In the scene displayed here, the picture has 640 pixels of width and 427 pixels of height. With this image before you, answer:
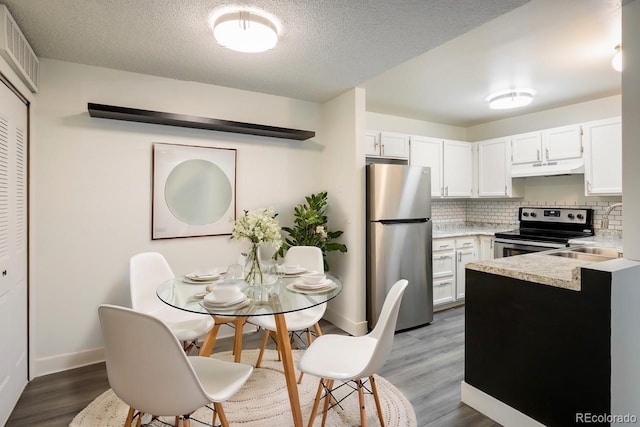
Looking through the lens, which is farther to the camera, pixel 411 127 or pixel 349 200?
pixel 411 127

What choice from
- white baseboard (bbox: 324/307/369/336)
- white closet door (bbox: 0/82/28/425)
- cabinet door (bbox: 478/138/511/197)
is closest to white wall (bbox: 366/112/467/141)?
cabinet door (bbox: 478/138/511/197)

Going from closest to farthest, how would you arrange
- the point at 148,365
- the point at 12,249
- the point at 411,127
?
the point at 148,365
the point at 12,249
the point at 411,127

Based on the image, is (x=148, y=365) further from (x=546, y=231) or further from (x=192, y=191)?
(x=546, y=231)

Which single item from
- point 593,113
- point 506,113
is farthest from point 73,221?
point 593,113

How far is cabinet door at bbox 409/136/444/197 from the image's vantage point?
4309 mm

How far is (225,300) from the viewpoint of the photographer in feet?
5.74

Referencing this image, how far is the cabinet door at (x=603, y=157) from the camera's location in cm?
343

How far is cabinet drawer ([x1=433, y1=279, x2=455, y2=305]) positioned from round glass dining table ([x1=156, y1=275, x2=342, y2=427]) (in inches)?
87.1

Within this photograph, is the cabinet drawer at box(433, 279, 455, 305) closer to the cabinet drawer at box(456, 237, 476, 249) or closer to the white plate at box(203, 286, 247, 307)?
the cabinet drawer at box(456, 237, 476, 249)

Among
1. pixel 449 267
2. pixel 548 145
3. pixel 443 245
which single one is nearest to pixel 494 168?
pixel 548 145

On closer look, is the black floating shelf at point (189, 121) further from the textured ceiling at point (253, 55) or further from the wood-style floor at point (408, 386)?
the wood-style floor at point (408, 386)

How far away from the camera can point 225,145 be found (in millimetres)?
3299

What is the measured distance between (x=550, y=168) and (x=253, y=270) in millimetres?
3700

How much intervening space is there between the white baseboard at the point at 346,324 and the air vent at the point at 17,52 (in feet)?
10.6
